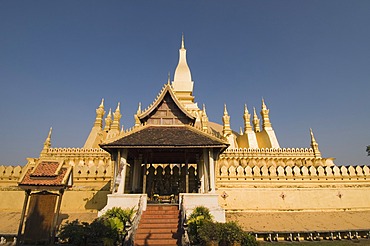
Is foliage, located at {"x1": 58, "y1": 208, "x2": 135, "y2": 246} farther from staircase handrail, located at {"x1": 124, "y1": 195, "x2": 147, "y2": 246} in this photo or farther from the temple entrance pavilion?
the temple entrance pavilion

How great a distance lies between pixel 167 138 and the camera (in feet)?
46.4

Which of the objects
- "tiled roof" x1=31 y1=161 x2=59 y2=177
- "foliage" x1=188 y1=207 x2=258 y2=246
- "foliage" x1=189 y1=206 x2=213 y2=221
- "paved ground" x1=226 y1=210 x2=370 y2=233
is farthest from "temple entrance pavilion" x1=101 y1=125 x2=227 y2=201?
"foliage" x1=188 y1=207 x2=258 y2=246

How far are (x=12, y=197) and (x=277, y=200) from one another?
18.6 meters

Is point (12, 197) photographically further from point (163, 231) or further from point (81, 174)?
point (163, 231)

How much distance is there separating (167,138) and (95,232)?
672 centimetres

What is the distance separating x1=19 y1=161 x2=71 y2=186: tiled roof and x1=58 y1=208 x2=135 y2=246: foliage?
94.2 inches

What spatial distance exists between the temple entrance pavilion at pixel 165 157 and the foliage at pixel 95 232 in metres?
3.66

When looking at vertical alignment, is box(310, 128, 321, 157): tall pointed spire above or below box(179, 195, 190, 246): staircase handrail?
above

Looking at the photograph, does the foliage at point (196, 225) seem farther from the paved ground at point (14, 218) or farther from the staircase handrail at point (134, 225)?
the paved ground at point (14, 218)

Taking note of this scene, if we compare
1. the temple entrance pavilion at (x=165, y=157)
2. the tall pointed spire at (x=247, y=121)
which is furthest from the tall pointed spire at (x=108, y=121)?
the tall pointed spire at (x=247, y=121)

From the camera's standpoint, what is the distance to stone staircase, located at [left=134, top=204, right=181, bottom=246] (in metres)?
9.45

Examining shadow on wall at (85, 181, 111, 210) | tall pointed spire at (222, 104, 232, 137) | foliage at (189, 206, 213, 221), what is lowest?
foliage at (189, 206, 213, 221)

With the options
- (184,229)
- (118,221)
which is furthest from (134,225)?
(184,229)

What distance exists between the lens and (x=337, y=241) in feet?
40.1
